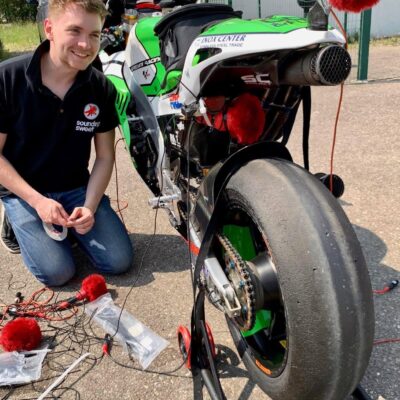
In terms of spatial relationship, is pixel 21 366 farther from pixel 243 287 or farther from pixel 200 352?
pixel 243 287

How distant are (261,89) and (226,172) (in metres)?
0.41

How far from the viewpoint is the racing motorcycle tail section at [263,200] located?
1.31 m

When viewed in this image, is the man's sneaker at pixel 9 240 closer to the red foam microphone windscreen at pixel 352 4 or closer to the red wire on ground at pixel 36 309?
the red wire on ground at pixel 36 309

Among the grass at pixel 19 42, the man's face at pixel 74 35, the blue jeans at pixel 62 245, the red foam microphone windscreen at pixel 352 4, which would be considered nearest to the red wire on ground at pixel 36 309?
the blue jeans at pixel 62 245

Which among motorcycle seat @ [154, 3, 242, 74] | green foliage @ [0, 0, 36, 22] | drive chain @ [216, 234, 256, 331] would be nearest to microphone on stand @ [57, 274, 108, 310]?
drive chain @ [216, 234, 256, 331]

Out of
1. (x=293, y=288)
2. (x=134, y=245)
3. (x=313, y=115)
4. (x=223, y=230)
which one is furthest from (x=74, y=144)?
(x=313, y=115)

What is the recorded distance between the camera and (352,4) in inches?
52.0

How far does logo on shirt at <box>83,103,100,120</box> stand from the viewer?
2547 millimetres

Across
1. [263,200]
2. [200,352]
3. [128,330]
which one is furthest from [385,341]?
[128,330]

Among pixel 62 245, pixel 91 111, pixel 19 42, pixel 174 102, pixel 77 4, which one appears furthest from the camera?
pixel 19 42

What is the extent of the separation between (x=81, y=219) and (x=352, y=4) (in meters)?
1.57

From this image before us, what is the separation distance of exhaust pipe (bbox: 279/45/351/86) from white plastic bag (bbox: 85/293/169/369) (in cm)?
130

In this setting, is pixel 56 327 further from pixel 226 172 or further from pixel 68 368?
pixel 226 172

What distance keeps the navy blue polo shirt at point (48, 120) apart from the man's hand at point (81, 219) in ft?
1.32
